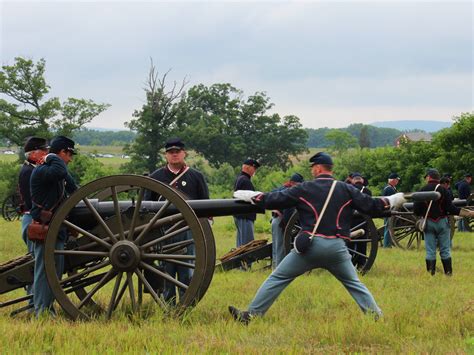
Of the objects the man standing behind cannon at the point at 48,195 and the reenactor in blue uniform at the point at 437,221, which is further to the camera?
the reenactor in blue uniform at the point at 437,221

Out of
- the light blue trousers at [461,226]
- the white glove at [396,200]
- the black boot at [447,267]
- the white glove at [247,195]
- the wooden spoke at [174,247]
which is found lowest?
the light blue trousers at [461,226]

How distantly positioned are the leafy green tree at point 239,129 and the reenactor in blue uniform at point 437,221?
50648 mm

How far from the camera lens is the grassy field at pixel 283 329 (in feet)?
14.7

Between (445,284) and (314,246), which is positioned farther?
(445,284)

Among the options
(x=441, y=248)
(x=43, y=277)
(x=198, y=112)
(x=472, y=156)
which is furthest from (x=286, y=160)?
(x=43, y=277)

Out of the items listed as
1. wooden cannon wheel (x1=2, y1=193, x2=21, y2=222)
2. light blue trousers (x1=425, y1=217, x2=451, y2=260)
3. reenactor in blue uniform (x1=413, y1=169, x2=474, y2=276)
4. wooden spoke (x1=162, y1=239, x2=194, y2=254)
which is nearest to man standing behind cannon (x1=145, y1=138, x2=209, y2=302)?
wooden spoke (x1=162, y1=239, x2=194, y2=254)

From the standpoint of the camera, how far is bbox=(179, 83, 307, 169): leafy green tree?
62.2 metres

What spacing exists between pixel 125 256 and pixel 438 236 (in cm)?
564

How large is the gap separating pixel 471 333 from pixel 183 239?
9.51ft

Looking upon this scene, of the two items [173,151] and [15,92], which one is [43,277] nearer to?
[173,151]

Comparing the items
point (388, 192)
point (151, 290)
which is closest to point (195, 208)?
point (151, 290)

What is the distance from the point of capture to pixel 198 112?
6431 centimetres

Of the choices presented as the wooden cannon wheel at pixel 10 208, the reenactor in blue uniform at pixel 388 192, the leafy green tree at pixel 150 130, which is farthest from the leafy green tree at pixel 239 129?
the reenactor in blue uniform at pixel 388 192

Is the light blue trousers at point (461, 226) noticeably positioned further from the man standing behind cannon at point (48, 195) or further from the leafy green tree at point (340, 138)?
the leafy green tree at point (340, 138)
